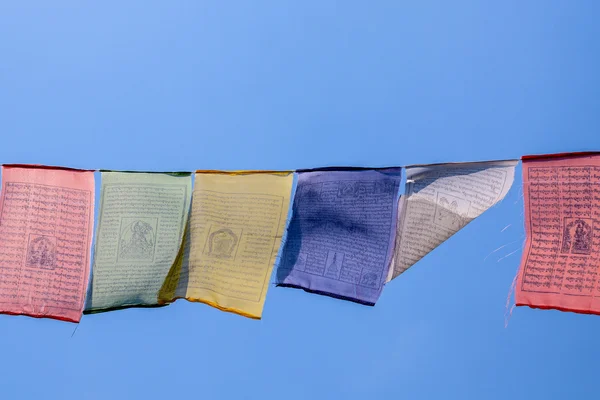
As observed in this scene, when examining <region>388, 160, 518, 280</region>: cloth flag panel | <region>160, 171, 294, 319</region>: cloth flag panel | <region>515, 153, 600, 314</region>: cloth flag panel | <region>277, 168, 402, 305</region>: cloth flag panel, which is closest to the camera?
<region>515, 153, 600, 314</region>: cloth flag panel

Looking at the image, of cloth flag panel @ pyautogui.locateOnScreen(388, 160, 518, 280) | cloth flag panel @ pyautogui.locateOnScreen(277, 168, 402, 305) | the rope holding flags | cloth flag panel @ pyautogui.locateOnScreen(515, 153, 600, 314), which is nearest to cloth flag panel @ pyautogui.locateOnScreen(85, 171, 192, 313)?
the rope holding flags

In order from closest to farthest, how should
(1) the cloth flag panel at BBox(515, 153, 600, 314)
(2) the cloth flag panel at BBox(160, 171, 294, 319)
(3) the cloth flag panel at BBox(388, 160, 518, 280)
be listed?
(1) the cloth flag panel at BBox(515, 153, 600, 314) → (3) the cloth flag panel at BBox(388, 160, 518, 280) → (2) the cloth flag panel at BBox(160, 171, 294, 319)

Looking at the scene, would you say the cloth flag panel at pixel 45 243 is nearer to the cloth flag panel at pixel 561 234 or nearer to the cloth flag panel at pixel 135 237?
the cloth flag panel at pixel 135 237

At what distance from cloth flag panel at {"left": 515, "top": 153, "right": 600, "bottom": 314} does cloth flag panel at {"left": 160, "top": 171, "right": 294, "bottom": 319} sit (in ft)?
4.37

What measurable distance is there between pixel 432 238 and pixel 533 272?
1.91 feet

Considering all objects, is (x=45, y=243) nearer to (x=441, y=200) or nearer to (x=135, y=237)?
(x=135, y=237)

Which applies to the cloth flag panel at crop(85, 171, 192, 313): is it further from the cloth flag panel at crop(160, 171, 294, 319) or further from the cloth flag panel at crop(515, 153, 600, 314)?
the cloth flag panel at crop(515, 153, 600, 314)

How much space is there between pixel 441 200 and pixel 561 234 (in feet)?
2.20

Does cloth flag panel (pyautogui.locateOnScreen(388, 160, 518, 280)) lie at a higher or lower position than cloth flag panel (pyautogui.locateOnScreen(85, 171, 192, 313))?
higher

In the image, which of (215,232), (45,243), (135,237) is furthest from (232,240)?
(45,243)

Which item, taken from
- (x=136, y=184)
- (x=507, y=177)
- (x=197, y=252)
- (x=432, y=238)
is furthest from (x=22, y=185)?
(x=507, y=177)

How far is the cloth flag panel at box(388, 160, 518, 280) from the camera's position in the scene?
4.54 meters

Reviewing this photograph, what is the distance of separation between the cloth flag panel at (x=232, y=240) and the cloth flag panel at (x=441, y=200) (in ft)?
2.18

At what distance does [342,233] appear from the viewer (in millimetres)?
4871
